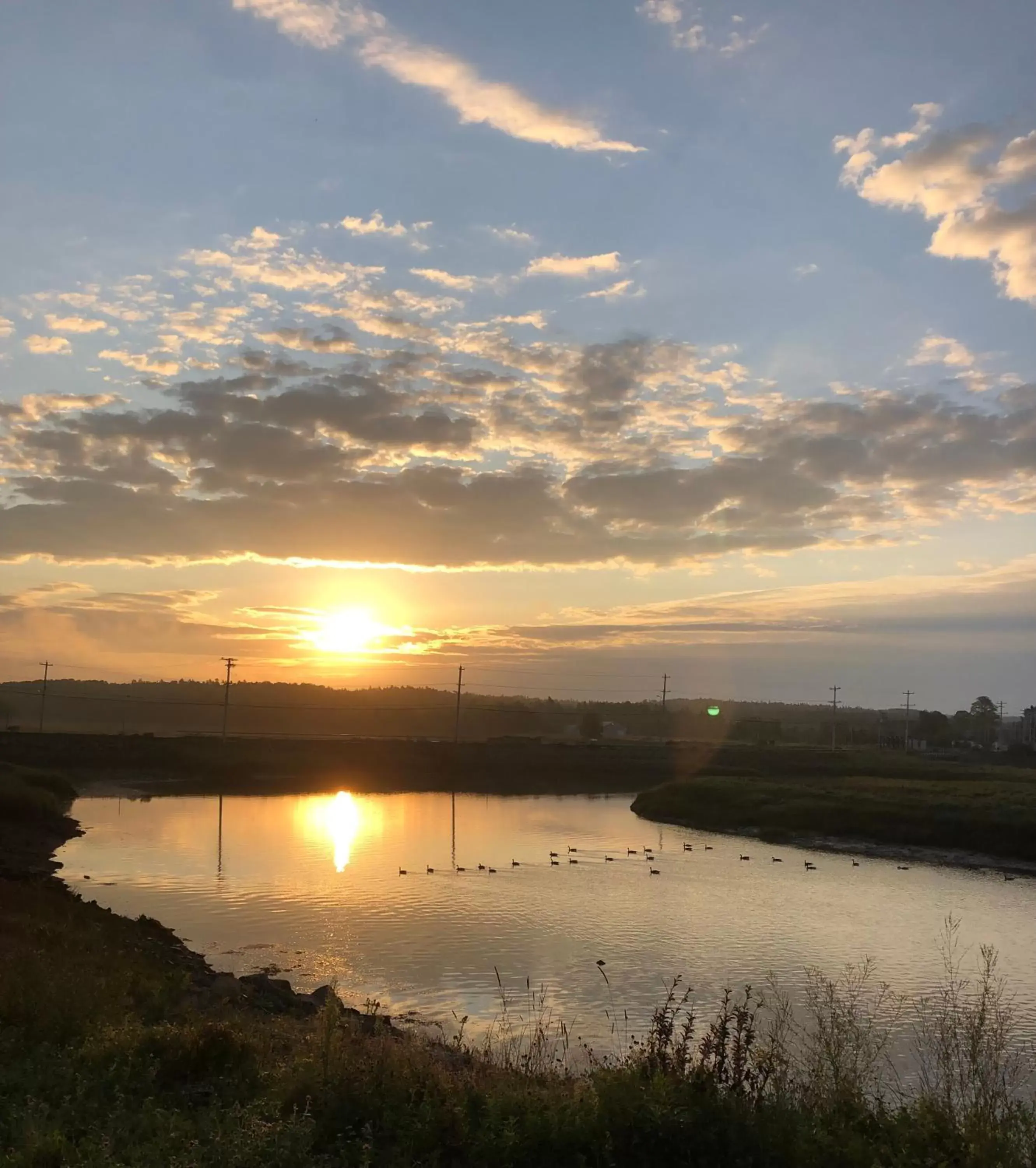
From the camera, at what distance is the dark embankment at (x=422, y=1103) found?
29.8ft

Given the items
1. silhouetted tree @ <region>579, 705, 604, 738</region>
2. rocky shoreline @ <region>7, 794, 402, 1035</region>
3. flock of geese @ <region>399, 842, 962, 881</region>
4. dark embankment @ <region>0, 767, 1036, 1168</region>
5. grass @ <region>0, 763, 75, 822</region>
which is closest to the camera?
dark embankment @ <region>0, 767, 1036, 1168</region>

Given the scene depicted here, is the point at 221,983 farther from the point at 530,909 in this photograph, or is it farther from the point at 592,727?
the point at 592,727

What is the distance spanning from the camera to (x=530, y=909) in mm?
32438

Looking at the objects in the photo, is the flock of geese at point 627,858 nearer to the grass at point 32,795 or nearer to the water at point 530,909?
the water at point 530,909

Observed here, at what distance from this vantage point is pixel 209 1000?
670 inches

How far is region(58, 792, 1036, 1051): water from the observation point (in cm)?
2344

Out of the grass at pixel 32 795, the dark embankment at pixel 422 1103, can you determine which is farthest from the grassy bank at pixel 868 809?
the dark embankment at pixel 422 1103

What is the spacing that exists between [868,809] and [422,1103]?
50.6 m

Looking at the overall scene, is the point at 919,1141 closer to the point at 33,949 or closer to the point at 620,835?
the point at 33,949

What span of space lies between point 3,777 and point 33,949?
142ft

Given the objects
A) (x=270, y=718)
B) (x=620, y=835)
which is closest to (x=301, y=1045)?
(x=620, y=835)

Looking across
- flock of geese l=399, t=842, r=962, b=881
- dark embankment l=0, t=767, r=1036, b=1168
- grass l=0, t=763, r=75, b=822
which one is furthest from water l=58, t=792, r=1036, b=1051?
dark embankment l=0, t=767, r=1036, b=1168

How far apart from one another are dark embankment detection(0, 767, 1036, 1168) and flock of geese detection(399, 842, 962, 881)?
1033 inches

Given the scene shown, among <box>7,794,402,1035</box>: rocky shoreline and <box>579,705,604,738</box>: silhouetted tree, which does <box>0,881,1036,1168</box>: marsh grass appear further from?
<box>579,705,604,738</box>: silhouetted tree
